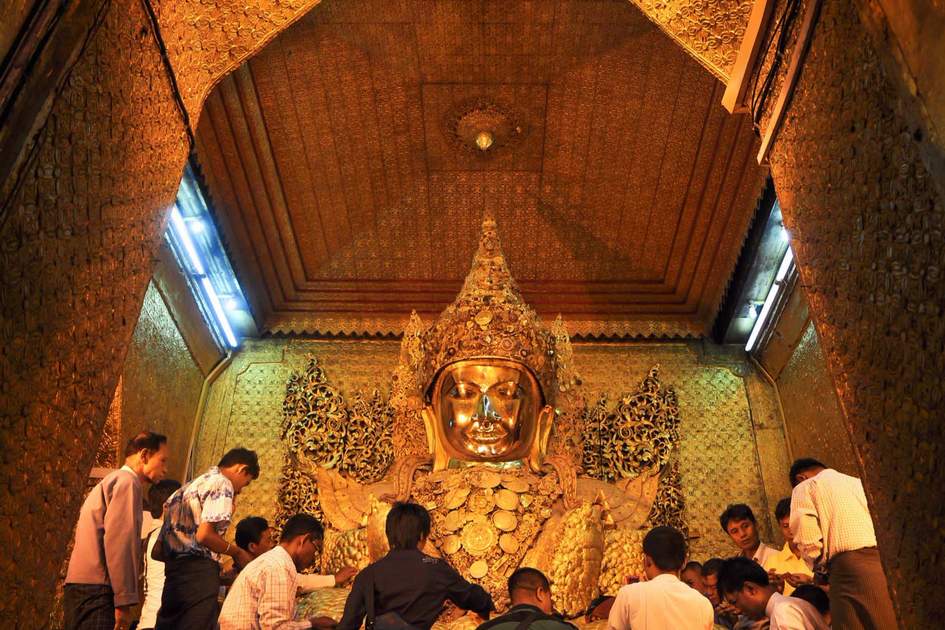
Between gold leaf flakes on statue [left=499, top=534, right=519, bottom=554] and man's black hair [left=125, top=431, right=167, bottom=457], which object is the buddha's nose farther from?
man's black hair [left=125, top=431, right=167, bottom=457]

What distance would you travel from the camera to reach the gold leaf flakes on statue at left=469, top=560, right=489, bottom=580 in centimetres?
504

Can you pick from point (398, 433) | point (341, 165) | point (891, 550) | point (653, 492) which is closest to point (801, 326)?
point (653, 492)

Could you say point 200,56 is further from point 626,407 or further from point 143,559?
point 626,407

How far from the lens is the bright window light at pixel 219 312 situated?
6461 millimetres

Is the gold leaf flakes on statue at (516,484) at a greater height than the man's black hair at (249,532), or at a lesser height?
greater

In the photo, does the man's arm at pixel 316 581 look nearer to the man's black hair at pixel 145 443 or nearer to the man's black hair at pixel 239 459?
the man's black hair at pixel 239 459

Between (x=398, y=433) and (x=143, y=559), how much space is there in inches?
83.4

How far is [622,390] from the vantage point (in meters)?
6.96

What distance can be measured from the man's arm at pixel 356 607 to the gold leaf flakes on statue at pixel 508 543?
7.60 ft

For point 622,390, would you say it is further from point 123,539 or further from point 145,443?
point 123,539

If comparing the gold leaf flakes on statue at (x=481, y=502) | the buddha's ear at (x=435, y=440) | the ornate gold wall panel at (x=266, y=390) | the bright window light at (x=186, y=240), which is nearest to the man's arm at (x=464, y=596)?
the gold leaf flakes on statue at (x=481, y=502)

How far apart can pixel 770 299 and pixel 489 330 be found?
212cm

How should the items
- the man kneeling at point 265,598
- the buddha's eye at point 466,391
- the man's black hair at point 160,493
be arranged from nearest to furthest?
the man kneeling at point 265,598, the man's black hair at point 160,493, the buddha's eye at point 466,391

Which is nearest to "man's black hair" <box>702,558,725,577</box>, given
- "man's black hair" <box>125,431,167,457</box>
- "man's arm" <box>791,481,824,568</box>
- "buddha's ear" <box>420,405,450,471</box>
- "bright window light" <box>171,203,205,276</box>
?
"man's arm" <box>791,481,824,568</box>
